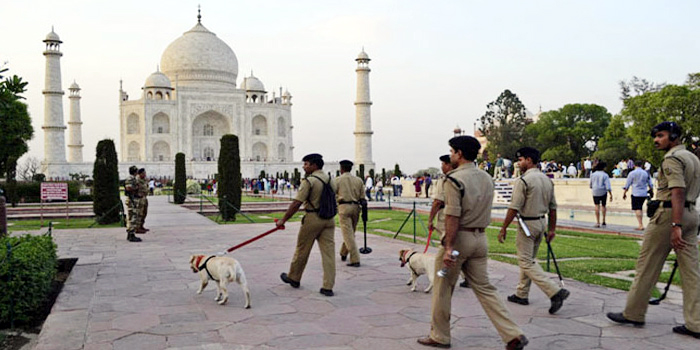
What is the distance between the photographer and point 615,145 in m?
36.8

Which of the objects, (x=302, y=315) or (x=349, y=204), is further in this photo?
(x=349, y=204)

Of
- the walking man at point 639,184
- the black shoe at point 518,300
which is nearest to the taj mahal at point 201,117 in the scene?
the walking man at point 639,184

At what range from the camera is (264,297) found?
16.5ft

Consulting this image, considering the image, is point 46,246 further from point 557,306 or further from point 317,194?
point 557,306

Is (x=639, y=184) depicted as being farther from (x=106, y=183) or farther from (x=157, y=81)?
(x=157, y=81)

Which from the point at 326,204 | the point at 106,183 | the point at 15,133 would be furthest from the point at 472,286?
the point at 15,133

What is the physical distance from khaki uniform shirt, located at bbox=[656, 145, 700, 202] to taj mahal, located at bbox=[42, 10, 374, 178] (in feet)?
143

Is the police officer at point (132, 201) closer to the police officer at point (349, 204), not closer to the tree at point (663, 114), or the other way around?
the police officer at point (349, 204)

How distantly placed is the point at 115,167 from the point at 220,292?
33.7ft

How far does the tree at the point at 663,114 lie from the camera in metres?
29.9

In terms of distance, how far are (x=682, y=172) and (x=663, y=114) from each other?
1216 inches

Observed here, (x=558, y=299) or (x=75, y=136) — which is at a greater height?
(x=75, y=136)

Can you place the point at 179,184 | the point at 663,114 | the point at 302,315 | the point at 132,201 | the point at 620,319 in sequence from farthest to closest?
the point at 663,114
the point at 179,184
the point at 132,201
the point at 302,315
the point at 620,319

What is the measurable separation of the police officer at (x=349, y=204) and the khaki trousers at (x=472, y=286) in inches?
117
